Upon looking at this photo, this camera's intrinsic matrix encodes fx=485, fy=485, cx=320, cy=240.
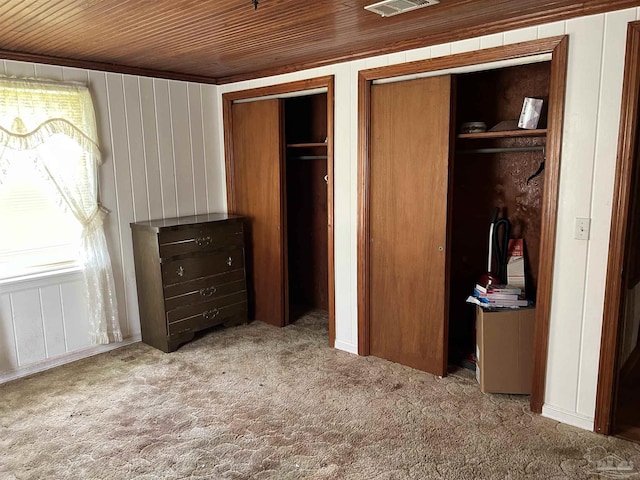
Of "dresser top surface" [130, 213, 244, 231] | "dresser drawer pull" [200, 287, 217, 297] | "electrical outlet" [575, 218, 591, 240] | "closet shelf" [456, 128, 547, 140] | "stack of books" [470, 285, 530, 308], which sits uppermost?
"closet shelf" [456, 128, 547, 140]

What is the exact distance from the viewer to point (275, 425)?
2.75 metres

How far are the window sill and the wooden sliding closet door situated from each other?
2.23 meters

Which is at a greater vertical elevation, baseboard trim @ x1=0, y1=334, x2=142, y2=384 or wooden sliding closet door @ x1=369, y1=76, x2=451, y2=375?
wooden sliding closet door @ x1=369, y1=76, x2=451, y2=375

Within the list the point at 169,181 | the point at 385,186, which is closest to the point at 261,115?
the point at 169,181

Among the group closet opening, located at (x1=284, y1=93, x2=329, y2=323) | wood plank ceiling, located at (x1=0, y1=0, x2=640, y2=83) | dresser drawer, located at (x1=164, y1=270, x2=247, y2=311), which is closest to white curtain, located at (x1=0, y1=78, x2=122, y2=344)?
wood plank ceiling, located at (x1=0, y1=0, x2=640, y2=83)

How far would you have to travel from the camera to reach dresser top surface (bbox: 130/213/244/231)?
3.75m

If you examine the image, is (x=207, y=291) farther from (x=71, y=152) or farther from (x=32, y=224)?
(x=71, y=152)

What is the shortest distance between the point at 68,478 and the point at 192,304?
175 centimetres

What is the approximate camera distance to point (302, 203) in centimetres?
493

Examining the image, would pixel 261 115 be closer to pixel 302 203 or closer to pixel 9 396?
pixel 302 203

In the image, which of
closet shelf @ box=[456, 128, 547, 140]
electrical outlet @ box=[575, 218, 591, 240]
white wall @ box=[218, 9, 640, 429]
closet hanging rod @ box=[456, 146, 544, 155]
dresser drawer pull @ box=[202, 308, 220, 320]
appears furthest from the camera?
dresser drawer pull @ box=[202, 308, 220, 320]

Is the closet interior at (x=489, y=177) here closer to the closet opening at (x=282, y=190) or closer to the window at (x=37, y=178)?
the closet opening at (x=282, y=190)

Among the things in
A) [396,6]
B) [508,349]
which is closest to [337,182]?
[396,6]

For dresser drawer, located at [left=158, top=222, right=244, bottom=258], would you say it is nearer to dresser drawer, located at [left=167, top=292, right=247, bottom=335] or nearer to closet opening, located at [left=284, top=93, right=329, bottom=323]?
dresser drawer, located at [left=167, top=292, right=247, bottom=335]
